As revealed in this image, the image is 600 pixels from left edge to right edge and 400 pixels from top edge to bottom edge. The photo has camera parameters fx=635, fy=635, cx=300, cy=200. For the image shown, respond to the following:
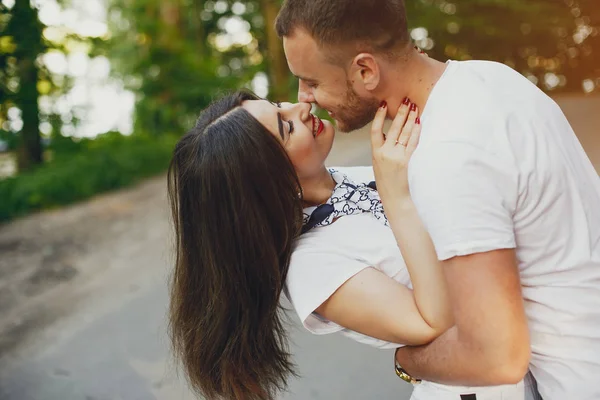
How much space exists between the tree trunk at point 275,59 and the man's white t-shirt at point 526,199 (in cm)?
1286

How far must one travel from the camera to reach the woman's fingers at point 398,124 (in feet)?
5.70

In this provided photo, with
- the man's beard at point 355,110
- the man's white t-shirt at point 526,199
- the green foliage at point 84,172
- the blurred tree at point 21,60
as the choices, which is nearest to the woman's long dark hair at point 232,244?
the man's beard at point 355,110

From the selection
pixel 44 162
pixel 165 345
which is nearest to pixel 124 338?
pixel 165 345

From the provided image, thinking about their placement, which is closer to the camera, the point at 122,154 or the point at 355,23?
the point at 355,23

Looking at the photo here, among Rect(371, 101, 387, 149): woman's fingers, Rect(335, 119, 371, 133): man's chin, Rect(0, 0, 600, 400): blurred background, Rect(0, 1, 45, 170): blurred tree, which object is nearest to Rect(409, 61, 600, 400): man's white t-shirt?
Rect(371, 101, 387, 149): woman's fingers

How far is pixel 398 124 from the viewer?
1.74 m

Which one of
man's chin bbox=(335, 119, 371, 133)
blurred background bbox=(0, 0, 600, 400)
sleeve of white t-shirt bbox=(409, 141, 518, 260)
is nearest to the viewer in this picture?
sleeve of white t-shirt bbox=(409, 141, 518, 260)

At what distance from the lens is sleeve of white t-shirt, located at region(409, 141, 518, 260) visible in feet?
4.50

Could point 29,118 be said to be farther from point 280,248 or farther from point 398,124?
point 398,124

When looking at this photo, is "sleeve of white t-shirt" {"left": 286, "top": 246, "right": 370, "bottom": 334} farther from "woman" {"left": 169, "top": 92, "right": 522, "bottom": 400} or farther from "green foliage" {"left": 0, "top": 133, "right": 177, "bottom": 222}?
"green foliage" {"left": 0, "top": 133, "right": 177, "bottom": 222}

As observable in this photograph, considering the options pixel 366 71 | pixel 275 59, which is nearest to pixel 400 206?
pixel 366 71

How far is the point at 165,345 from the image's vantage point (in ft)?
14.4

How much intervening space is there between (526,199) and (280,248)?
0.79 meters

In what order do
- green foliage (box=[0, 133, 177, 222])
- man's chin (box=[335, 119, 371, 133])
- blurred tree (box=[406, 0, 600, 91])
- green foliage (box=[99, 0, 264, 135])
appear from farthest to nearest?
blurred tree (box=[406, 0, 600, 91])
green foliage (box=[99, 0, 264, 135])
green foliage (box=[0, 133, 177, 222])
man's chin (box=[335, 119, 371, 133])
